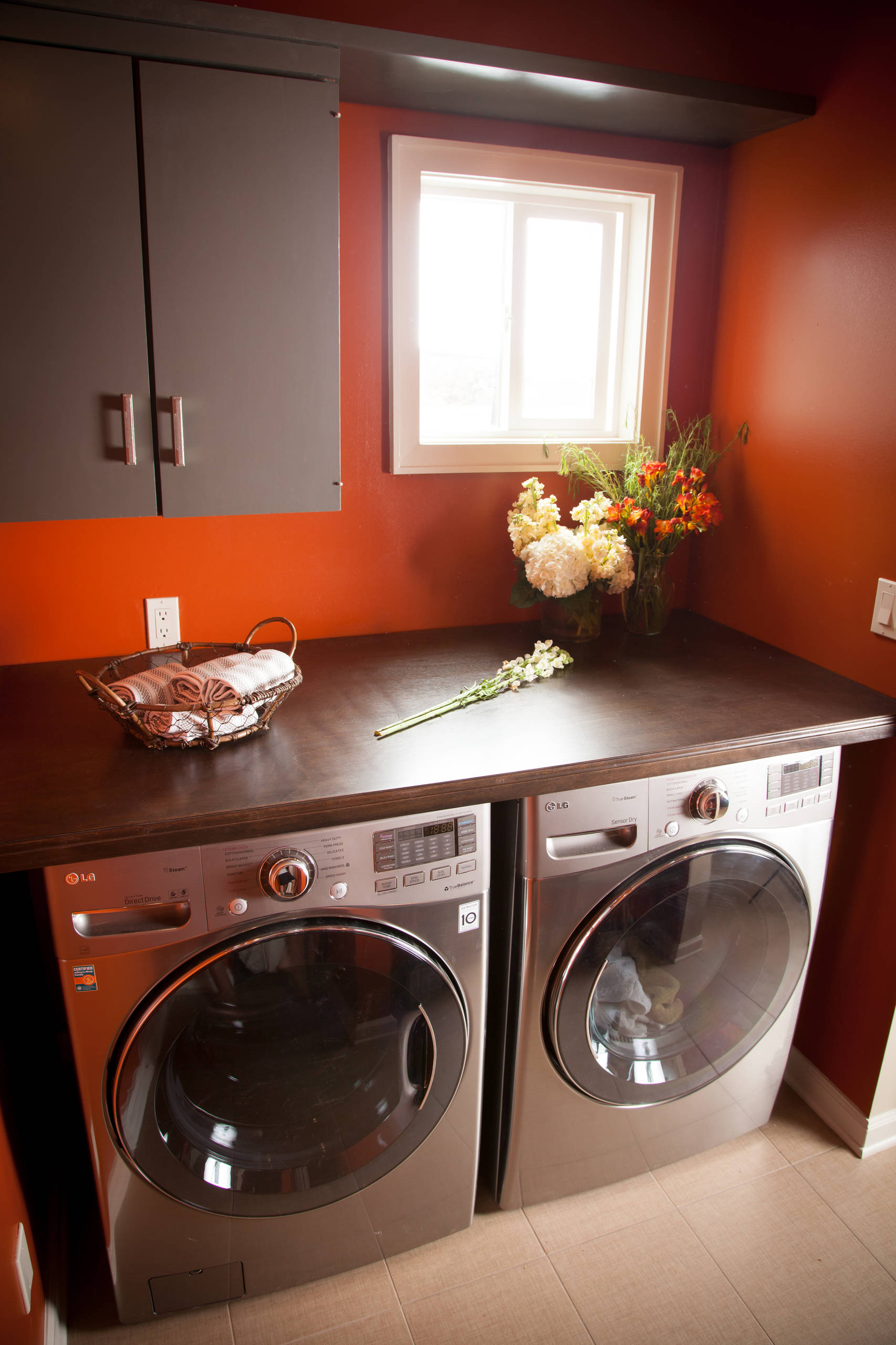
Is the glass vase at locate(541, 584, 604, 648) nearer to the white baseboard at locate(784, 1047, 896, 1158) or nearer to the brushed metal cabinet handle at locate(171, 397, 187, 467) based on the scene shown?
the brushed metal cabinet handle at locate(171, 397, 187, 467)

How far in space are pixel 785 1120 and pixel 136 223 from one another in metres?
2.27

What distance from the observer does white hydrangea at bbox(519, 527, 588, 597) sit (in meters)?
1.93

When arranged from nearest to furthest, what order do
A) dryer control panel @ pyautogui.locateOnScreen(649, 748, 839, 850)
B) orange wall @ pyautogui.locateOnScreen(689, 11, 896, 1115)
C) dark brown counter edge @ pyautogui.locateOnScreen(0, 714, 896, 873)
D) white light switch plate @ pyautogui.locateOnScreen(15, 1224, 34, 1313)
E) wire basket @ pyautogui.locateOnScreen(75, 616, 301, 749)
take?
1. dark brown counter edge @ pyautogui.locateOnScreen(0, 714, 896, 873)
2. white light switch plate @ pyautogui.locateOnScreen(15, 1224, 34, 1313)
3. wire basket @ pyautogui.locateOnScreen(75, 616, 301, 749)
4. dryer control panel @ pyautogui.locateOnScreen(649, 748, 839, 850)
5. orange wall @ pyautogui.locateOnScreen(689, 11, 896, 1115)

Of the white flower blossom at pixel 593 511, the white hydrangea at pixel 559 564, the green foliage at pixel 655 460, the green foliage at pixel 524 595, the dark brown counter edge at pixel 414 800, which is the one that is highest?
the green foliage at pixel 655 460

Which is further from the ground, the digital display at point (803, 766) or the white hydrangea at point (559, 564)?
the white hydrangea at point (559, 564)

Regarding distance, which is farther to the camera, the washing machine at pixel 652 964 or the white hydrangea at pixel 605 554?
the white hydrangea at pixel 605 554

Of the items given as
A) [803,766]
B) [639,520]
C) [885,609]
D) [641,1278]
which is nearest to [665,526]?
[639,520]

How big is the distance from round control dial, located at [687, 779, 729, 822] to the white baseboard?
0.89m

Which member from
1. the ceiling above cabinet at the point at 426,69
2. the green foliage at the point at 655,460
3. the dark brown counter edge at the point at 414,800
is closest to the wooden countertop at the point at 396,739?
the dark brown counter edge at the point at 414,800

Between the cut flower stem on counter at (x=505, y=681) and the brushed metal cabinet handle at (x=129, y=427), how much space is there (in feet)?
2.08

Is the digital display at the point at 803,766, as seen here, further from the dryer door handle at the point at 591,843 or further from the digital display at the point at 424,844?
the digital display at the point at 424,844

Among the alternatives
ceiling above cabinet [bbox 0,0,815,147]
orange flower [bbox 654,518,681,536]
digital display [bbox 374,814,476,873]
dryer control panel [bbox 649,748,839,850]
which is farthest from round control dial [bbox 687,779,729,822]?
ceiling above cabinet [bbox 0,0,815,147]

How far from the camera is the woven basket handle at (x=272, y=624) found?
1.79 m

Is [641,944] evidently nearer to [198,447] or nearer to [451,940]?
[451,940]
